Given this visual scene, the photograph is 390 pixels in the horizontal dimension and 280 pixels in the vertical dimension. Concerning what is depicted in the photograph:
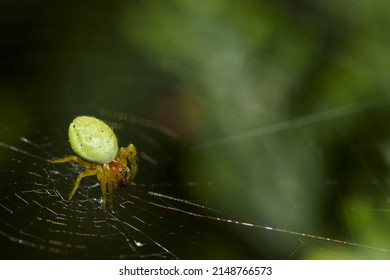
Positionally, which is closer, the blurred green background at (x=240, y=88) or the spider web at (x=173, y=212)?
the spider web at (x=173, y=212)

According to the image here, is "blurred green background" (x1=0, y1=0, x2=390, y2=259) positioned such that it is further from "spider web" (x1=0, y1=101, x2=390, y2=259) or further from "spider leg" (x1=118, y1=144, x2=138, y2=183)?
"spider leg" (x1=118, y1=144, x2=138, y2=183)

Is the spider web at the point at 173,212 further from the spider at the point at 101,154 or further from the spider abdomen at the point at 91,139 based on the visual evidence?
the spider abdomen at the point at 91,139

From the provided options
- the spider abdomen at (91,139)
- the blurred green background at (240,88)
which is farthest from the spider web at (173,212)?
the spider abdomen at (91,139)

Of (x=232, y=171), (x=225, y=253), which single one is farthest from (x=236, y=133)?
(x=225, y=253)

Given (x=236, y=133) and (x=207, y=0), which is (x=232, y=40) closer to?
(x=207, y=0)

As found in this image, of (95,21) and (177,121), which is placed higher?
(95,21)

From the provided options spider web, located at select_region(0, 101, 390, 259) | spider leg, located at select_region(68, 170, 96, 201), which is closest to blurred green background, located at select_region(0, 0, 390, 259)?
spider web, located at select_region(0, 101, 390, 259)

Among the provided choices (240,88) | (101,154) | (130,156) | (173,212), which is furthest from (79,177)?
(240,88)
